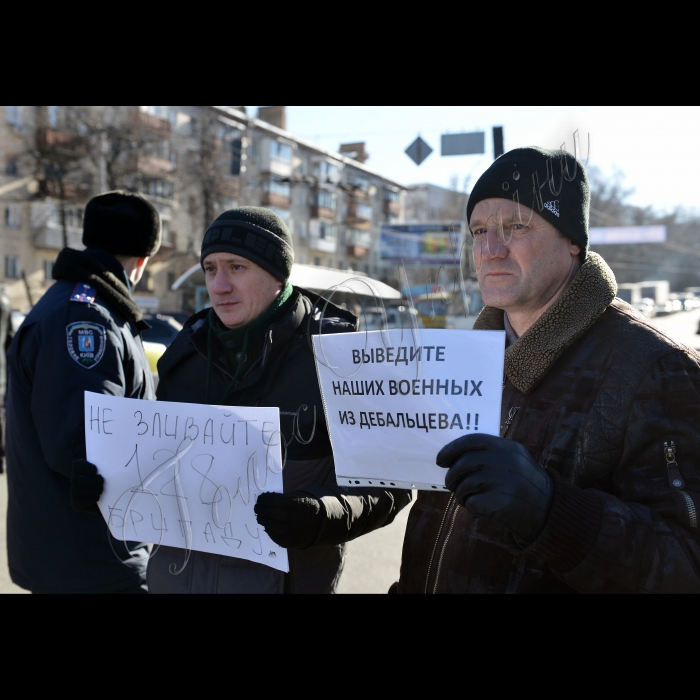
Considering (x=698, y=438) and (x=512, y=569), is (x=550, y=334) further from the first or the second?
(x=512, y=569)

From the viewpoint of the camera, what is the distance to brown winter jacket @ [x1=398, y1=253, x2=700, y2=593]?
128 centimetres

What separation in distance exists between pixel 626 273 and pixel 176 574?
1992 centimetres

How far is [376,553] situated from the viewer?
4.95 meters

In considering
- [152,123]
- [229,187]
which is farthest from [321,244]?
[152,123]

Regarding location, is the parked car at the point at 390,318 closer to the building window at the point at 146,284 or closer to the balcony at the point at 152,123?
the balcony at the point at 152,123

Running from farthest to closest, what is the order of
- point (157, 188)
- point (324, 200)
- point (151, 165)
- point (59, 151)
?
point (324, 200)
point (157, 188)
point (151, 165)
point (59, 151)

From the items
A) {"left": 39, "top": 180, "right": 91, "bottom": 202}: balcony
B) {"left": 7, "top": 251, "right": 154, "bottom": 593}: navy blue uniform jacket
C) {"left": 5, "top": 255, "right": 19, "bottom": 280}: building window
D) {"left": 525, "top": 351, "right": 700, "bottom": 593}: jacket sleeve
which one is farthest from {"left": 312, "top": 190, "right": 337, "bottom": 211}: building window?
{"left": 525, "top": 351, "right": 700, "bottom": 593}: jacket sleeve

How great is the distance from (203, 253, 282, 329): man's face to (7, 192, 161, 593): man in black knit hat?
488mm

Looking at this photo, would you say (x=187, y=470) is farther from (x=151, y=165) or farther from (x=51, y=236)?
(x=51, y=236)

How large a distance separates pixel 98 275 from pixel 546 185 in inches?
70.0

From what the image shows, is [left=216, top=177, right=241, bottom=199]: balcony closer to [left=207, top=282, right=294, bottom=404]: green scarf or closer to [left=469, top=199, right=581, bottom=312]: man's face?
[left=207, top=282, right=294, bottom=404]: green scarf

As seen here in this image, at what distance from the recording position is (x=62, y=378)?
2303 mm

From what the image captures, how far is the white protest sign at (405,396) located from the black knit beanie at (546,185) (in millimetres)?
389

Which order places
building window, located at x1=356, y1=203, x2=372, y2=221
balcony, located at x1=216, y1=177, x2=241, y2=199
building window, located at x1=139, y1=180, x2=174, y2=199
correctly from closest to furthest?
balcony, located at x1=216, y1=177, x2=241, y2=199, building window, located at x1=139, y1=180, x2=174, y2=199, building window, located at x1=356, y1=203, x2=372, y2=221
